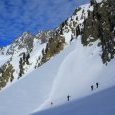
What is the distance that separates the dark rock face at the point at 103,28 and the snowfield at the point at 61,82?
9.34 ft

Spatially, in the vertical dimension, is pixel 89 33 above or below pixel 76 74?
above

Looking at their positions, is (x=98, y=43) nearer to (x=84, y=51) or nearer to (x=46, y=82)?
(x=84, y=51)

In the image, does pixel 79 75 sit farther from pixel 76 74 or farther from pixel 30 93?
pixel 30 93

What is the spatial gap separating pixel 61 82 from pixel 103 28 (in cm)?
1884

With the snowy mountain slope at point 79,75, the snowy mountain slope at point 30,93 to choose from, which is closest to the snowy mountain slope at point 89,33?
the snowy mountain slope at point 79,75

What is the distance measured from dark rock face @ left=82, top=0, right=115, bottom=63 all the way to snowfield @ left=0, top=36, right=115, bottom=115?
285cm

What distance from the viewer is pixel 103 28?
87.9 metres

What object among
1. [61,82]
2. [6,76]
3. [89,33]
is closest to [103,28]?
[89,33]

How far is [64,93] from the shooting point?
79.1 meters

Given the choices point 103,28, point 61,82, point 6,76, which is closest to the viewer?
point 103,28

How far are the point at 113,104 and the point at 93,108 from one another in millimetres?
3592

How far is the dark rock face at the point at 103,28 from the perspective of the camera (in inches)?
3174

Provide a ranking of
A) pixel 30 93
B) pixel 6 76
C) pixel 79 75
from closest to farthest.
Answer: pixel 30 93, pixel 79 75, pixel 6 76

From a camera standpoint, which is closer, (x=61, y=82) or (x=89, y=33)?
(x=61, y=82)
